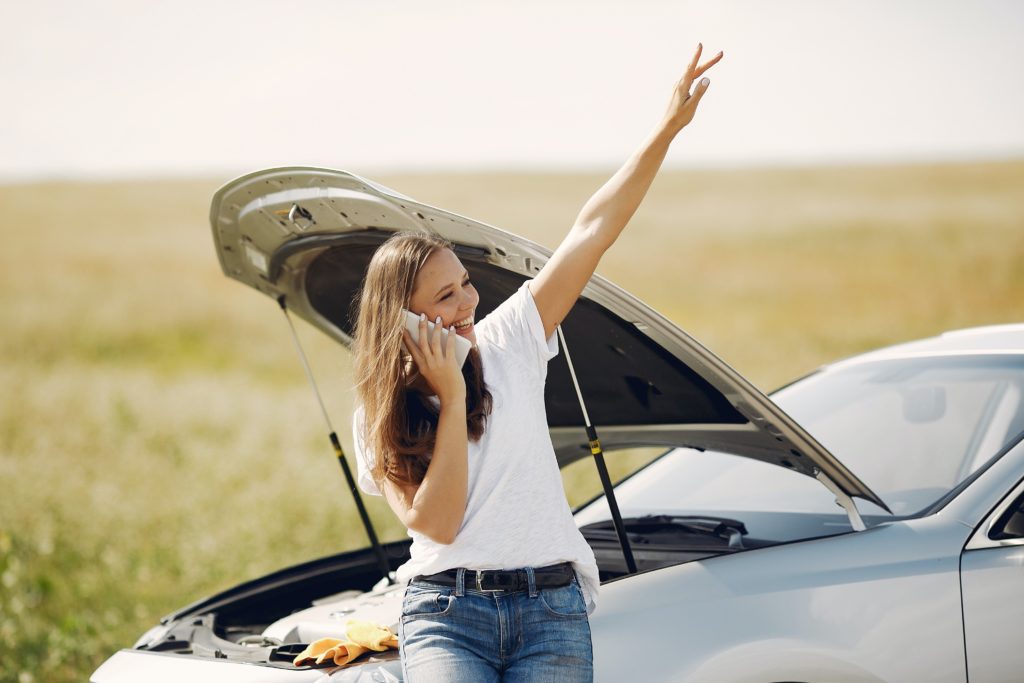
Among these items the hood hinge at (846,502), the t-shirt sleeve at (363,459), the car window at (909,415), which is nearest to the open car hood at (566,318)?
the hood hinge at (846,502)

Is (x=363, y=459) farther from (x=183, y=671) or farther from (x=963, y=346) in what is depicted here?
(x=963, y=346)

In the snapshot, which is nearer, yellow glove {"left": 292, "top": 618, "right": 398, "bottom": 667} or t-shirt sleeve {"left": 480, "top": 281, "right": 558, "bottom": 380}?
t-shirt sleeve {"left": 480, "top": 281, "right": 558, "bottom": 380}

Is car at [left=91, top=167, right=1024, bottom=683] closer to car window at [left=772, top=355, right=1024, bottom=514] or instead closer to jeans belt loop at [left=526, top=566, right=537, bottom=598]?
car window at [left=772, top=355, right=1024, bottom=514]

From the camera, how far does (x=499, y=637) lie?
212cm

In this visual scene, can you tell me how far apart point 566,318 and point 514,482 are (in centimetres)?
90

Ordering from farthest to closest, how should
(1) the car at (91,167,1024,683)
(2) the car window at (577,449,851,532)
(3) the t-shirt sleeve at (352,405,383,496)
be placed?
1. (2) the car window at (577,449,851,532)
2. (1) the car at (91,167,1024,683)
3. (3) the t-shirt sleeve at (352,405,383,496)

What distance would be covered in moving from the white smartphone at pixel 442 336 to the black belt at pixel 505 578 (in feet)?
1.56

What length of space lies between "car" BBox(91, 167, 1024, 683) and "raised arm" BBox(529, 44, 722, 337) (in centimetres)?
15

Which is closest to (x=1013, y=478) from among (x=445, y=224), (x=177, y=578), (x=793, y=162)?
(x=445, y=224)

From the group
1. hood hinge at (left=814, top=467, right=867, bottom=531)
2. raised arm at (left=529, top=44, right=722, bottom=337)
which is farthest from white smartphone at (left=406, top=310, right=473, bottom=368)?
hood hinge at (left=814, top=467, right=867, bottom=531)

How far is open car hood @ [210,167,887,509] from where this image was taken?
2.53 metres

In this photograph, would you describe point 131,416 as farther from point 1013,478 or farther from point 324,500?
point 1013,478

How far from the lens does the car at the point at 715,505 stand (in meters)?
2.47

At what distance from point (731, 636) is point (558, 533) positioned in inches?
23.3
